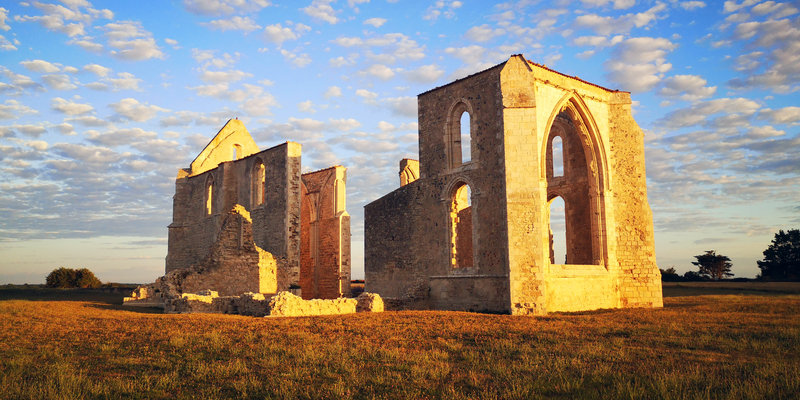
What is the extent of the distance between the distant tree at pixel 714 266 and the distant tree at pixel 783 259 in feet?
7.27

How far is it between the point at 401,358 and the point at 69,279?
130 feet

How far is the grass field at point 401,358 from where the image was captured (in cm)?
625

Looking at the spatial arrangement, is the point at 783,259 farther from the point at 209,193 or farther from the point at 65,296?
the point at 65,296

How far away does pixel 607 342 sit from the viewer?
977cm

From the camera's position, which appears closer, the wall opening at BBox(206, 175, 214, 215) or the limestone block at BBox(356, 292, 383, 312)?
the limestone block at BBox(356, 292, 383, 312)

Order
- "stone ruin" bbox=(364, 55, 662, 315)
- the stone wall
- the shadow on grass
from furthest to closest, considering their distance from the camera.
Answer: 1. the stone wall
2. the shadow on grass
3. "stone ruin" bbox=(364, 55, 662, 315)

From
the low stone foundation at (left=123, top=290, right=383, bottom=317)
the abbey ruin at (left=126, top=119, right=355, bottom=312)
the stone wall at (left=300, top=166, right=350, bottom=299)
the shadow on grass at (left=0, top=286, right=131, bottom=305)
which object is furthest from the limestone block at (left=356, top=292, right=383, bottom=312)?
the shadow on grass at (left=0, top=286, right=131, bottom=305)

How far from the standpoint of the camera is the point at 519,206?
52.9ft

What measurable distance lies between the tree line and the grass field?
2903 cm

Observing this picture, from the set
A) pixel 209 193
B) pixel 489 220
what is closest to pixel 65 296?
pixel 209 193

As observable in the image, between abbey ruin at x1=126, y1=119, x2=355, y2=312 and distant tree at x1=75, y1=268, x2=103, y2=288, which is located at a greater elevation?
abbey ruin at x1=126, y1=119, x2=355, y2=312

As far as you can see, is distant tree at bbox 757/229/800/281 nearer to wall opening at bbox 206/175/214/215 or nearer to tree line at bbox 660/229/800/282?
tree line at bbox 660/229/800/282

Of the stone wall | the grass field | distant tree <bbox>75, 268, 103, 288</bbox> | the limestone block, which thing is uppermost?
the stone wall

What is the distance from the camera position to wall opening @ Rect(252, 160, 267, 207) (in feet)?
80.7
